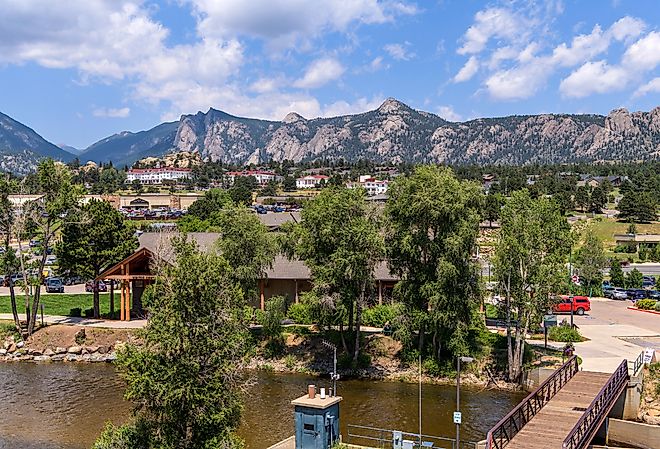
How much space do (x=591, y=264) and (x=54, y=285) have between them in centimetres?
5134

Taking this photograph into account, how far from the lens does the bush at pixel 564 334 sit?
4146 cm

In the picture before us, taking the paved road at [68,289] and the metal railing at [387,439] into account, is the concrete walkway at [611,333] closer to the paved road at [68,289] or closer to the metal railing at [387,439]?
the metal railing at [387,439]

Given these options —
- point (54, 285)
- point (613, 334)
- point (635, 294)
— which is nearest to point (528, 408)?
point (613, 334)

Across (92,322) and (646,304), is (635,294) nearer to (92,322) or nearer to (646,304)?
(646,304)

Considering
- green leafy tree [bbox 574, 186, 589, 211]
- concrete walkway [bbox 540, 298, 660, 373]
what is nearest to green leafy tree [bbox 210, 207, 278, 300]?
concrete walkway [bbox 540, 298, 660, 373]

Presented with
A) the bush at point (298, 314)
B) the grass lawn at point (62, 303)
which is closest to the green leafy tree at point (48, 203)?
the grass lawn at point (62, 303)

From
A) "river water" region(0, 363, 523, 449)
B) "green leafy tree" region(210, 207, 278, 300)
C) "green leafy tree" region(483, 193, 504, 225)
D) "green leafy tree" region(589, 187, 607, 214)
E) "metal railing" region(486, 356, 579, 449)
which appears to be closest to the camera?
"metal railing" region(486, 356, 579, 449)

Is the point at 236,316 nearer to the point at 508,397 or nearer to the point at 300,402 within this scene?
the point at 300,402

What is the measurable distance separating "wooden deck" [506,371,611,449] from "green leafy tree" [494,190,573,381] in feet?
21.0

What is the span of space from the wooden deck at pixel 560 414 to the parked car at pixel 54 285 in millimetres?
48908

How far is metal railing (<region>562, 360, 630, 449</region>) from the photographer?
21.1 meters

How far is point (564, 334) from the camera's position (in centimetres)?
4184

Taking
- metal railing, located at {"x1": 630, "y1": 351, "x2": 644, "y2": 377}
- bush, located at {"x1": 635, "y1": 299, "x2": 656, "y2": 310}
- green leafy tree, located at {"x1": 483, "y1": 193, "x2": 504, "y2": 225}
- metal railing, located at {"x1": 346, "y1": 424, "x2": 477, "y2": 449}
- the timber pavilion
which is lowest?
metal railing, located at {"x1": 346, "y1": 424, "x2": 477, "y2": 449}

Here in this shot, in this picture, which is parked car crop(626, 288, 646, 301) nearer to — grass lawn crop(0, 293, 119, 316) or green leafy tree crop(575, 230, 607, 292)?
green leafy tree crop(575, 230, 607, 292)
